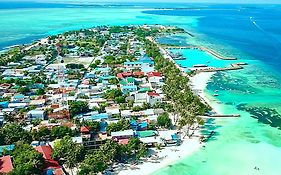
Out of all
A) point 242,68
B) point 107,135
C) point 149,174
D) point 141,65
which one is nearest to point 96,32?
point 141,65

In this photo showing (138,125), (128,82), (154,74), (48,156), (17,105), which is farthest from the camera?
(154,74)

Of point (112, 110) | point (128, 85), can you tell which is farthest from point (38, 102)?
point (128, 85)

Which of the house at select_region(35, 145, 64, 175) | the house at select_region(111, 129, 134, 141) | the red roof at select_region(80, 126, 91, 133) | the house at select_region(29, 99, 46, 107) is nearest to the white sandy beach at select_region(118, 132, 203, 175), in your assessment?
the house at select_region(111, 129, 134, 141)

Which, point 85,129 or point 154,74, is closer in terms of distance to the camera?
point 85,129

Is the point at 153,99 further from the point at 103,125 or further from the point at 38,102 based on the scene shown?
the point at 38,102

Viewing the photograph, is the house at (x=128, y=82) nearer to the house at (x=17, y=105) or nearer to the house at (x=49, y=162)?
the house at (x=17, y=105)

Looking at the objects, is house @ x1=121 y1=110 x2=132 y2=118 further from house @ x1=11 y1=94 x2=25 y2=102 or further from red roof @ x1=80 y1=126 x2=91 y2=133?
house @ x1=11 y1=94 x2=25 y2=102

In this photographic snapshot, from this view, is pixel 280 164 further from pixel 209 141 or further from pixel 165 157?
pixel 165 157
